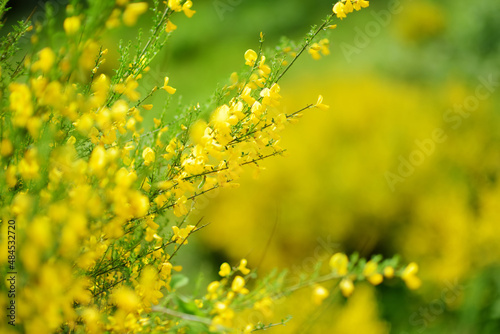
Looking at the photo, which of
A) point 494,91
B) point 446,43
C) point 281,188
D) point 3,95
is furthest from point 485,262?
point 446,43

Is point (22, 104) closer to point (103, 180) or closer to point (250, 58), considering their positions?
point (103, 180)

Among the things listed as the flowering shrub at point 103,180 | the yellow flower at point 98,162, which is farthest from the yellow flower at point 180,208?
the yellow flower at point 98,162

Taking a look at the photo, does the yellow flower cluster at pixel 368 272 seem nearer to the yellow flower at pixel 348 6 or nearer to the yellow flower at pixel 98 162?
the yellow flower at pixel 98 162

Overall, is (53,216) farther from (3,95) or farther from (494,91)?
(494,91)

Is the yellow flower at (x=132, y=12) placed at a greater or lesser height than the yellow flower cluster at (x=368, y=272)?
greater

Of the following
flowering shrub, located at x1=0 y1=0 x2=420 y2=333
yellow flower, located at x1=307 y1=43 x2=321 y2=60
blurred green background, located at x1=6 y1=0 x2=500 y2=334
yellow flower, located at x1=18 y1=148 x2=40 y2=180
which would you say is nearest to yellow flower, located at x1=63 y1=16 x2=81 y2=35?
flowering shrub, located at x1=0 y1=0 x2=420 y2=333

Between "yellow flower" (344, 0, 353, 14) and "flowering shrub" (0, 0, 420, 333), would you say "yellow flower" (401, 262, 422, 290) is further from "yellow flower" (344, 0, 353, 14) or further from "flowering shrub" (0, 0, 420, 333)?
"yellow flower" (344, 0, 353, 14)

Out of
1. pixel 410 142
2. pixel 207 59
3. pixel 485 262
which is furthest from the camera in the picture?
pixel 207 59

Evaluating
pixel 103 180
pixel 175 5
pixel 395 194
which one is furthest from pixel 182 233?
pixel 395 194
